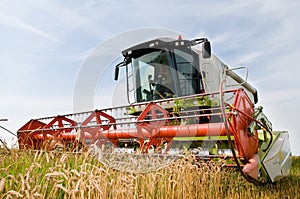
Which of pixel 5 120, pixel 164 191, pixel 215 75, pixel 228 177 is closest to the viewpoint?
pixel 164 191

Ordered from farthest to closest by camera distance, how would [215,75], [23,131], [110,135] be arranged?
[215,75]
[23,131]
[110,135]

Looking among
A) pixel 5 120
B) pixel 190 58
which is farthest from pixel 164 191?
pixel 5 120

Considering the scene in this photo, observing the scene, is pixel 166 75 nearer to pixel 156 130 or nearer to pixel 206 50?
pixel 206 50

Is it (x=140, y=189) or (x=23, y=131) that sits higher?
(x=23, y=131)

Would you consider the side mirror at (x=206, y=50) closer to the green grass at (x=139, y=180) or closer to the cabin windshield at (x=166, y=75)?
the cabin windshield at (x=166, y=75)

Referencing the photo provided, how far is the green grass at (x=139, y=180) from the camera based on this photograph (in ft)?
7.06

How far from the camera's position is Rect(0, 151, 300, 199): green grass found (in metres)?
2.15

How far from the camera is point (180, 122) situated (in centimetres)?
479

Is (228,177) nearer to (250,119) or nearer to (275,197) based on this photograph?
(275,197)

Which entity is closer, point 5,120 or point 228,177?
point 228,177

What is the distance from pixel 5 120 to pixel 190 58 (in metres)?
3.87

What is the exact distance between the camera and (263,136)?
4160 millimetres

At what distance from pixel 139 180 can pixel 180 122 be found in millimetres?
1979

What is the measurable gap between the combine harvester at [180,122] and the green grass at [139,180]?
0.22 metres
